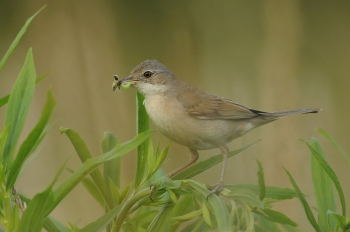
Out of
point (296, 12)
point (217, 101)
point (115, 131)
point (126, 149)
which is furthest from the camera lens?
point (115, 131)

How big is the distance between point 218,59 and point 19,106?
141cm

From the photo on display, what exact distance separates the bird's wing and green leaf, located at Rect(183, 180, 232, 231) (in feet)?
1.70

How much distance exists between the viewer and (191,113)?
99 centimetres

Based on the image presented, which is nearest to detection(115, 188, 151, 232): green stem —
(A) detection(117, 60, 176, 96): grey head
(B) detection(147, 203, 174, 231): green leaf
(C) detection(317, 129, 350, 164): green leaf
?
(B) detection(147, 203, 174, 231): green leaf

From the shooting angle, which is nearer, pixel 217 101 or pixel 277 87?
pixel 217 101

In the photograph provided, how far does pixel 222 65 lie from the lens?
188 centimetres

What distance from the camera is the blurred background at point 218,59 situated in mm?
1817

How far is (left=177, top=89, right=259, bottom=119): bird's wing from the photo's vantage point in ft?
3.25

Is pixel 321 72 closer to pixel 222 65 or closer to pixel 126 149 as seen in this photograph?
pixel 222 65

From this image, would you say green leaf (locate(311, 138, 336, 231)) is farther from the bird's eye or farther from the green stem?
the bird's eye

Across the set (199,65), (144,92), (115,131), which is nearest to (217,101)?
(144,92)

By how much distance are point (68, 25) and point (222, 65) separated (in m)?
0.60

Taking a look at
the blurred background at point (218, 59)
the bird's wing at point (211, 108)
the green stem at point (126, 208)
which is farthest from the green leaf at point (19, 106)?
the blurred background at point (218, 59)

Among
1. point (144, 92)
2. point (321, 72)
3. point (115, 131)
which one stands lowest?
point (115, 131)
